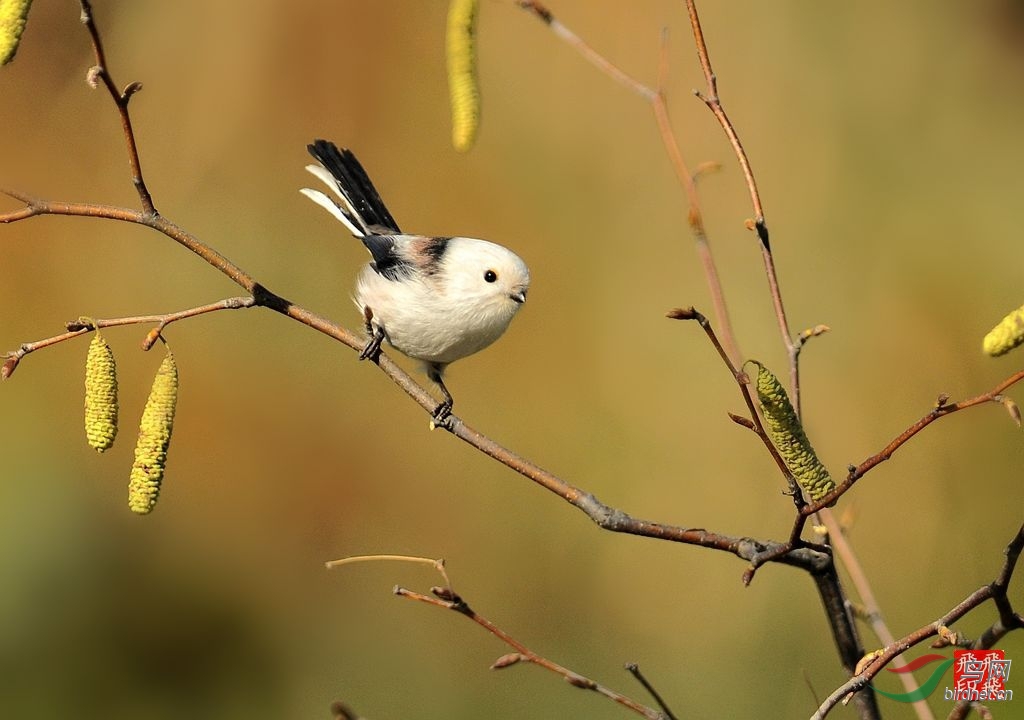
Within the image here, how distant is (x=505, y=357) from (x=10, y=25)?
3.12m

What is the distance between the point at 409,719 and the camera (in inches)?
147

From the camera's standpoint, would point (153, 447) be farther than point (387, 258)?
No

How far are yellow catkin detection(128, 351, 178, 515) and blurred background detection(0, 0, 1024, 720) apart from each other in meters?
2.40

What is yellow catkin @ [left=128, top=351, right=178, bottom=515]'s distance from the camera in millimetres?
1458

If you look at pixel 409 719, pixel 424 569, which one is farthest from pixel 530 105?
pixel 409 719

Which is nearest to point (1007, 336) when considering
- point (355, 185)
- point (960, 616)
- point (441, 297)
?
point (960, 616)

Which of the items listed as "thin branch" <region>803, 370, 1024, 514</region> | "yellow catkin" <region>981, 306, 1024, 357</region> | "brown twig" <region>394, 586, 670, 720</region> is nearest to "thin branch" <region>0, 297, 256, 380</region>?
"brown twig" <region>394, 586, 670, 720</region>

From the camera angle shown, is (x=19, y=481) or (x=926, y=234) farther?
(x=926, y=234)

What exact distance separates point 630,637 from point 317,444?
142 cm

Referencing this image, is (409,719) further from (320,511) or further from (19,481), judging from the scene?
(19,481)

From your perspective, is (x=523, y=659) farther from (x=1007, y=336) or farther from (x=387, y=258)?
(x=387, y=258)

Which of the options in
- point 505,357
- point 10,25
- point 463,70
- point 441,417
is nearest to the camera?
point 10,25

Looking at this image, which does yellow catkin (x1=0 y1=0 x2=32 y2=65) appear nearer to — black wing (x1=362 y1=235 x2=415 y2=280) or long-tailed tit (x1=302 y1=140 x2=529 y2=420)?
long-tailed tit (x1=302 y1=140 x2=529 y2=420)

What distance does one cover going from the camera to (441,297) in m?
2.61
